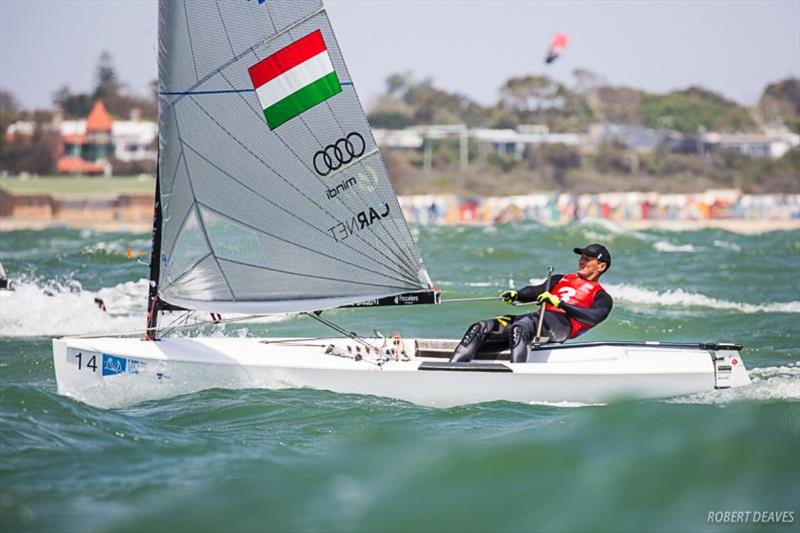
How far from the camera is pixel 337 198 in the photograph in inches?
320

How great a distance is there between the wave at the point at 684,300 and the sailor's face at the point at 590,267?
628 cm

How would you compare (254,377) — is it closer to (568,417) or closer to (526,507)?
(568,417)

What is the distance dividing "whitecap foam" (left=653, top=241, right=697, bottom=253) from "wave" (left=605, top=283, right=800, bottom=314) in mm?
8898

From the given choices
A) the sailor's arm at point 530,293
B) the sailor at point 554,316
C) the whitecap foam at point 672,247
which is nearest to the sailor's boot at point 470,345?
the sailor at point 554,316

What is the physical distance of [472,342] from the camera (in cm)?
832

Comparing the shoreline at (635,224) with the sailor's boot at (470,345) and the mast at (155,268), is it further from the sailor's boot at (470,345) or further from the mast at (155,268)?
the mast at (155,268)

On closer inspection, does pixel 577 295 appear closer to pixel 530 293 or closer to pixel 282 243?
pixel 530 293

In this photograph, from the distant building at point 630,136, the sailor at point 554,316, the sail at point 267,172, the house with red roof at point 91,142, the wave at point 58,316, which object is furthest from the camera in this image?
the distant building at point 630,136

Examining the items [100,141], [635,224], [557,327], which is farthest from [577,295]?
[100,141]

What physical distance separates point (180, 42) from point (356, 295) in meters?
2.24

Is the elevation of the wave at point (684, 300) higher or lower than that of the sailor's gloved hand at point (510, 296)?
lower

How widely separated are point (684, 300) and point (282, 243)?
865 centimetres

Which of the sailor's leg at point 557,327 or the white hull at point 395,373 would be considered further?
the sailor's leg at point 557,327

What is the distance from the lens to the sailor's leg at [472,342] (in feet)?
27.1
